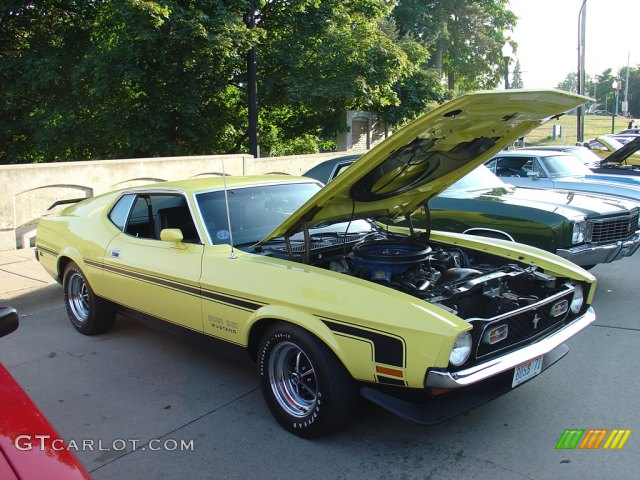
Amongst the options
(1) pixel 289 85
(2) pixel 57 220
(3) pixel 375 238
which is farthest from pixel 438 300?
(1) pixel 289 85

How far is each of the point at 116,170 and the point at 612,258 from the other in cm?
869

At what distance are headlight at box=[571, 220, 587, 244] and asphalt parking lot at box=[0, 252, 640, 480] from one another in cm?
112

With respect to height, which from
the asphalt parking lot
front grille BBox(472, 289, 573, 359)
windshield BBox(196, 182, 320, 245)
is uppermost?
windshield BBox(196, 182, 320, 245)

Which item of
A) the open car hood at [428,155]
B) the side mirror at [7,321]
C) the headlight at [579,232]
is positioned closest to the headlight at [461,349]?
the open car hood at [428,155]

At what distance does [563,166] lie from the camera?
32.2ft

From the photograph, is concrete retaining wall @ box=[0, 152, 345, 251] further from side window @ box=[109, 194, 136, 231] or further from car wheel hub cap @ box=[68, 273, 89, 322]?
side window @ box=[109, 194, 136, 231]

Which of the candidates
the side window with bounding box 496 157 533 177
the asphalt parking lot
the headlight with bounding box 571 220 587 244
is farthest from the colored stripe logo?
the side window with bounding box 496 157 533 177

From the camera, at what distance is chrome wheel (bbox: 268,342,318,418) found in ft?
11.1

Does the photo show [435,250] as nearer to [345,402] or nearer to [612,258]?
[345,402]

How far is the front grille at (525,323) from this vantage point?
3045 mm

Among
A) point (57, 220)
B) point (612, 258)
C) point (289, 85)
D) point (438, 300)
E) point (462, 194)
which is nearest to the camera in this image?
point (438, 300)

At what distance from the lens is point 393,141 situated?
3.17 m

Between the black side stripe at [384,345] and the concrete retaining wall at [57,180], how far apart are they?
315 inches

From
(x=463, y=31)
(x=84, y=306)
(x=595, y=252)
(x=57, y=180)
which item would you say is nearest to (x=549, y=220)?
(x=595, y=252)
